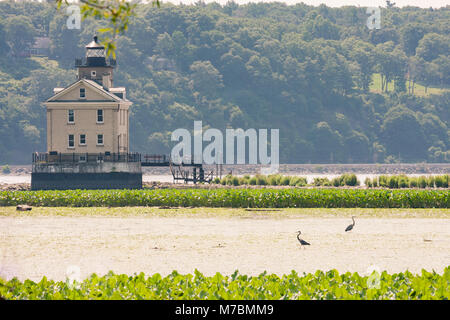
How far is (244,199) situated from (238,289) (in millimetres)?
36414

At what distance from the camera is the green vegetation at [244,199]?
161ft

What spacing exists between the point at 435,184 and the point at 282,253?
138 feet

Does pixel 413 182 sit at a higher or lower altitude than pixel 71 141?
lower

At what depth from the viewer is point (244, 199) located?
5031 cm

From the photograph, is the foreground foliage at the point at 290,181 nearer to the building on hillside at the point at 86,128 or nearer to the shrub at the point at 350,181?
the shrub at the point at 350,181

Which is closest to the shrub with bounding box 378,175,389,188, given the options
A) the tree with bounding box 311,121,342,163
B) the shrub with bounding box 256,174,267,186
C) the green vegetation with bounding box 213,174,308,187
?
the green vegetation with bounding box 213,174,308,187

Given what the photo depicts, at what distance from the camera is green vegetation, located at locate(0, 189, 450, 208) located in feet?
161

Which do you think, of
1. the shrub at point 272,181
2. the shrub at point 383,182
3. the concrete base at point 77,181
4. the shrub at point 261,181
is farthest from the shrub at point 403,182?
the concrete base at point 77,181

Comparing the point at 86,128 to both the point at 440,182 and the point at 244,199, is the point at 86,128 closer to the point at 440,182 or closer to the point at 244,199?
the point at 244,199

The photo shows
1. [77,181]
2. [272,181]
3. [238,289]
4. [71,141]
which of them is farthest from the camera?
[71,141]

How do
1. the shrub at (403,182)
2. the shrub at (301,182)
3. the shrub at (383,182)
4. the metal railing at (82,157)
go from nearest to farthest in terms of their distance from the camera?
the shrub at (403,182) < the shrub at (383,182) < the shrub at (301,182) < the metal railing at (82,157)

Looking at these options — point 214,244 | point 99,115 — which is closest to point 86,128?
point 99,115

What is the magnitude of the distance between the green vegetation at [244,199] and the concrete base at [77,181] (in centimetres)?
2601
